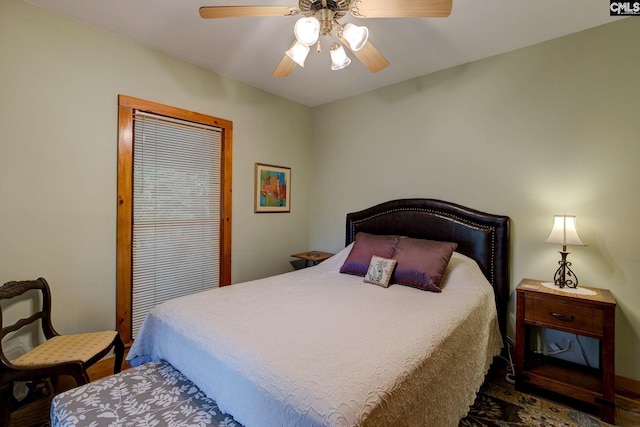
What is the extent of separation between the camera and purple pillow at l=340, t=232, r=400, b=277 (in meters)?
2.53

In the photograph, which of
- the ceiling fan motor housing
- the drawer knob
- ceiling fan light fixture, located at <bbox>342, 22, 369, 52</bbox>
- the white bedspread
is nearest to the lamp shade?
the drawer knob

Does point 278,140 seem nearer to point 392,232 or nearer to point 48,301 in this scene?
Result: point 392,232

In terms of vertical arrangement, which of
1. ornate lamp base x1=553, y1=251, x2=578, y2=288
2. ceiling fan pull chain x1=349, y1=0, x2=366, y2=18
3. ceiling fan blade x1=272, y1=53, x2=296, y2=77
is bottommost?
ornate lamp base x1=553, y1=251, x2=578, y2=288

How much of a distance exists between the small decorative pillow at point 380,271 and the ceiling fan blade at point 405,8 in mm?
1685

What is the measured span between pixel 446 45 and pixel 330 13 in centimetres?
131

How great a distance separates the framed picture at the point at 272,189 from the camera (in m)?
3.32

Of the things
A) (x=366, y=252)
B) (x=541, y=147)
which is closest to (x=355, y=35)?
(x=366, y=252)

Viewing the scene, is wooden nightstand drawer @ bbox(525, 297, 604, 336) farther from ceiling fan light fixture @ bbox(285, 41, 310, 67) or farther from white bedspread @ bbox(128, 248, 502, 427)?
ceiling fan light fixture @ bbox(285, 41, 310, 67)

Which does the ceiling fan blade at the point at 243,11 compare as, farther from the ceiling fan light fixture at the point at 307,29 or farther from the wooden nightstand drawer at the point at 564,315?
the wooden nightstand drawer at the point at 564,315

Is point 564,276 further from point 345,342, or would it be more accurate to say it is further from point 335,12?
point 335,12

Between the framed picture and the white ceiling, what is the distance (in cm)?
108

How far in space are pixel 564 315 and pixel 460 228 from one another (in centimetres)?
96

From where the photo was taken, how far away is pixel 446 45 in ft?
7.75

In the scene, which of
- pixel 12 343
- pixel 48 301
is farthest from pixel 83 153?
pixel 12 343
